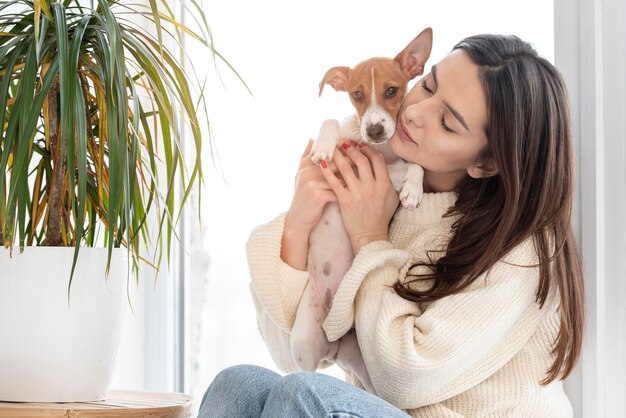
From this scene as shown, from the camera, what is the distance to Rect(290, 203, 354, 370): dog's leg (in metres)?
1.52

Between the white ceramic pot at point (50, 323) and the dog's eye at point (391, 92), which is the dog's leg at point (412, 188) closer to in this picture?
the dog's eye at point (391, 92)

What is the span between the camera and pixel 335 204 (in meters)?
1.61

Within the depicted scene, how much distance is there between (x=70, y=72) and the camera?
1327mm

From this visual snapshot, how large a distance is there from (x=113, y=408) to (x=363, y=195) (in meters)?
0.65

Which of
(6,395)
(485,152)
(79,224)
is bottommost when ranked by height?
(6,395)

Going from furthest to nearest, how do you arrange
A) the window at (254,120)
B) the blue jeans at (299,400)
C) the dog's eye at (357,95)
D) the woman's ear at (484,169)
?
the window at (254,120), the dog's eye at (357,95), the woman's ear at (484,169), the blue jeans at (299,400)

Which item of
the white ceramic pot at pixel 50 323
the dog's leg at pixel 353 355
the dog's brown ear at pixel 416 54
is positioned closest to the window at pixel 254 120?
the dog's brown ear at pixel 416 54

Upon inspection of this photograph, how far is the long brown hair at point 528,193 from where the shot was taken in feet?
4.62

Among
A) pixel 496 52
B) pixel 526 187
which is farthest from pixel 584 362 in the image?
pixel 496 52

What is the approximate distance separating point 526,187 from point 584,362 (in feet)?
1.29

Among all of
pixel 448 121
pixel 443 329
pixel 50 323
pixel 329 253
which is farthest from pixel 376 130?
pixel 50 323

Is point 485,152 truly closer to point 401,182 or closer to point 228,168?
point 401,182

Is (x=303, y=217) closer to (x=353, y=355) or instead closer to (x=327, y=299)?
(x=327, y=299)

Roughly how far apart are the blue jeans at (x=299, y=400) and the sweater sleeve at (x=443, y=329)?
20 centimetres
